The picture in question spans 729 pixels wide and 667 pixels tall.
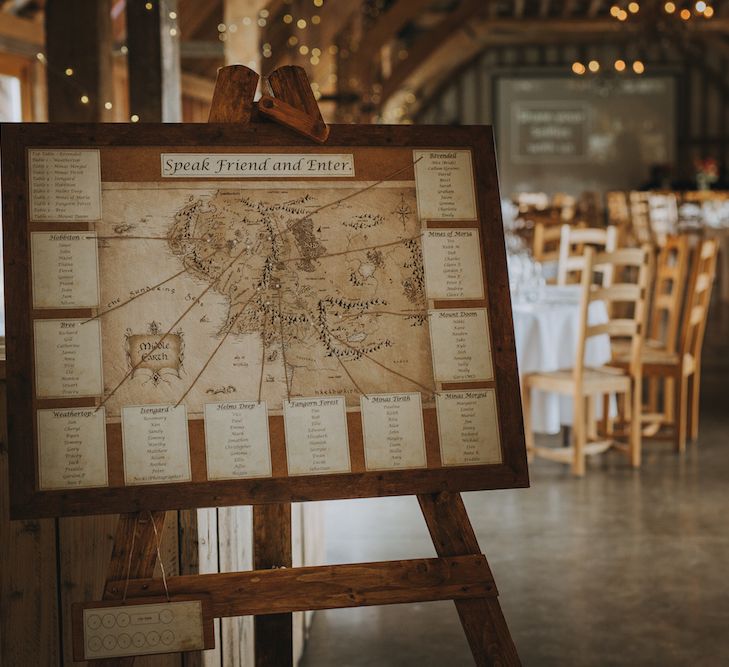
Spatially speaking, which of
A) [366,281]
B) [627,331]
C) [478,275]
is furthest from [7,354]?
[627,331]

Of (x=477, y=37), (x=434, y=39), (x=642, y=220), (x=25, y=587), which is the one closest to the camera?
(x=25, y=587)

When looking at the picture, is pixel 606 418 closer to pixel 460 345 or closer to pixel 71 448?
pixel 460 345

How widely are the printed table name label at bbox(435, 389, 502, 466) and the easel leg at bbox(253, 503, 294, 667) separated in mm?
406

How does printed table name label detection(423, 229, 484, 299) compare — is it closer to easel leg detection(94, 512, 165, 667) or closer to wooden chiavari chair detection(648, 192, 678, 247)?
easel leg detection(94, 512, 165, 667)

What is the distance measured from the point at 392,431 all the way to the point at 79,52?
13.9 ft

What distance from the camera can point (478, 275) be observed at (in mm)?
2146

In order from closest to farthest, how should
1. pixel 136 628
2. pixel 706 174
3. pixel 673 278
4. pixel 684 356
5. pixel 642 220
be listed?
1. pixel 136 628
2. pixel 684 356
3. pixel 673 278
4. pixel 642 220
5. pixel 706 174

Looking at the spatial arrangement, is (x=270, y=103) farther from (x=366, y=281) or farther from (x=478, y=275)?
(x=478, y=275)

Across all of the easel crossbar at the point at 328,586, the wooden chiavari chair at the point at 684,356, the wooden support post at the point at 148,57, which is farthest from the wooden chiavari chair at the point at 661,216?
the easel crossbar at the point at 328,586

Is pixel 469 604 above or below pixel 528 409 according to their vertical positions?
below

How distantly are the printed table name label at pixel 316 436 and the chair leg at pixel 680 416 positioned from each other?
3.76 m

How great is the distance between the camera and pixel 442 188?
217 centimetres

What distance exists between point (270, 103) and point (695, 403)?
4216 millimetres

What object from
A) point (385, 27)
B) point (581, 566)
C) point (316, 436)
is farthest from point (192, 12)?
point (316, 436)
